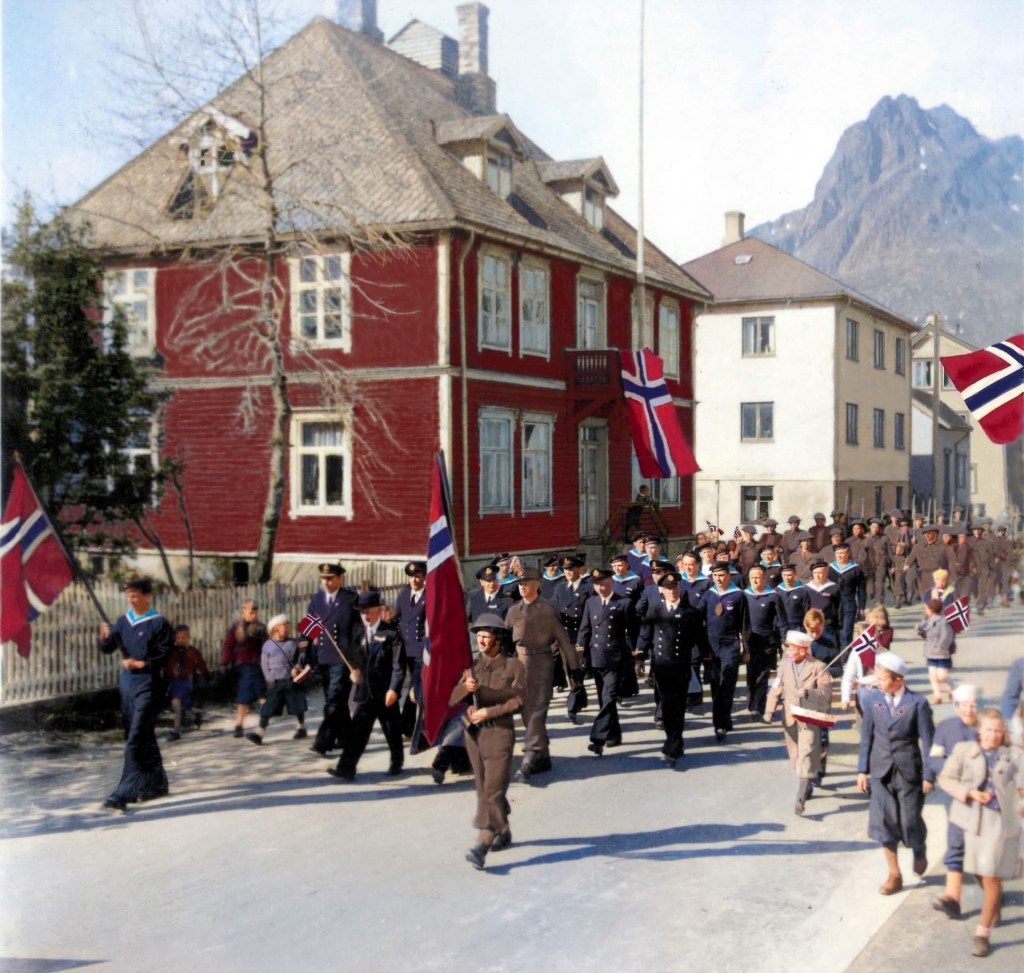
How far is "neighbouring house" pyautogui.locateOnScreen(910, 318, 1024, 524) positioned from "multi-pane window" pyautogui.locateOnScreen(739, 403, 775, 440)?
1350 mm

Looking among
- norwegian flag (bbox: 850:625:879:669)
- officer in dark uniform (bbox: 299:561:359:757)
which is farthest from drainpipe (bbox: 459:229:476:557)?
norwegian flag (bbox: 850:625:879:669)

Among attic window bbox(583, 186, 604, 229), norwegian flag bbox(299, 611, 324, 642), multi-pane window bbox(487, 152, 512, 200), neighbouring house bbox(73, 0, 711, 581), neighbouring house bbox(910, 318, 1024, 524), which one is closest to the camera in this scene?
neighbouring house bbox(910, 318, 1024, 524)

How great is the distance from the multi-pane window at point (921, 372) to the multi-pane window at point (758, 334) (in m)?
1.64

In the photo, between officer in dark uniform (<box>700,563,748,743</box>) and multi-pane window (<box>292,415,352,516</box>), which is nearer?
multi-pane window (<box>292,415,352,516</box>)

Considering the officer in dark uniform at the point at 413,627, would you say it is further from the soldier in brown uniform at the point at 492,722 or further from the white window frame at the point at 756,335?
the white window frame at the point at 756,335

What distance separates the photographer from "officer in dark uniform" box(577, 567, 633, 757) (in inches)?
384

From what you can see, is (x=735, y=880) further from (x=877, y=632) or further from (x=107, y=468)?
(x=107, y=468)

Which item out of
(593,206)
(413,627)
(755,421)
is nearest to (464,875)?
(413,627)

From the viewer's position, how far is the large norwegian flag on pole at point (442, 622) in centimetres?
721

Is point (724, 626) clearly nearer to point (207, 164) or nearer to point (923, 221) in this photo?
point (923, 221)

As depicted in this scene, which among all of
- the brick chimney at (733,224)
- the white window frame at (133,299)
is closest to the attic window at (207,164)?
the white window frame at (133,299)

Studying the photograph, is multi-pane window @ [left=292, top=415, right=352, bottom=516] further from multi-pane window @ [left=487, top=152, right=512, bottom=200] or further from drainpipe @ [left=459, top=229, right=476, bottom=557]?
multi-pane window @ [left=487, top=152, right=512, bottom=200]

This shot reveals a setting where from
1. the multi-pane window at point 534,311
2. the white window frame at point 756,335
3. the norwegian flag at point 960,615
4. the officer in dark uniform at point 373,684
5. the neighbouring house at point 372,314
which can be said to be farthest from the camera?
the white window frame at point 756,335

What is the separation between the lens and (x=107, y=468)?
29.2ft
